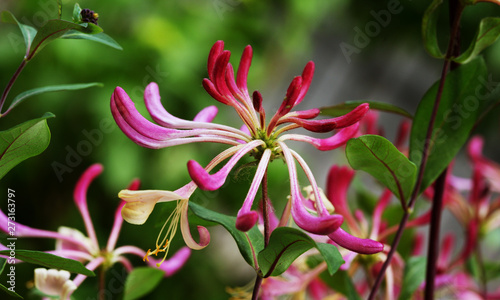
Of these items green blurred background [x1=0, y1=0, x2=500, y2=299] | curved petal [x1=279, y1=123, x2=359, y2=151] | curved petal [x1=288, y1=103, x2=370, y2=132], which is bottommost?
green blurred background [x1=0, y1=0, x2=500, y2=299]

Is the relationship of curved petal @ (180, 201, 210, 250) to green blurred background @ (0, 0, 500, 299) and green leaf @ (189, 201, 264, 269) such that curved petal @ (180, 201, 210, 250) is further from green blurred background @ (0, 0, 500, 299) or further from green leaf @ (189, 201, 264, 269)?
green blurred background @ (0, 0, 500, 299)

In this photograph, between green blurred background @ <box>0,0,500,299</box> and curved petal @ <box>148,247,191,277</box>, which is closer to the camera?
curved petal @ <box>148,247,191,277</box>

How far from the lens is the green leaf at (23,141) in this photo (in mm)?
252

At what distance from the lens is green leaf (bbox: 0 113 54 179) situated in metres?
0.25

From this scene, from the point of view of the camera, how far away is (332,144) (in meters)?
0.27

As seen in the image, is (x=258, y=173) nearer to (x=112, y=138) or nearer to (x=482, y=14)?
(x=112, y=138)

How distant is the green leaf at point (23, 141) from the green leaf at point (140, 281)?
0.12m

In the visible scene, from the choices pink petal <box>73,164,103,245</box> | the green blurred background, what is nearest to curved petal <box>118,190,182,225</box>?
pink petal <box>73,164,103,245</box>

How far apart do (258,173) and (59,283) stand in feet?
0.42

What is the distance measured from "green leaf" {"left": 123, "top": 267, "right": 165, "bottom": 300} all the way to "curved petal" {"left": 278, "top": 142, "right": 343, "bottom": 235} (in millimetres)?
145

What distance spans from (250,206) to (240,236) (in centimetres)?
5

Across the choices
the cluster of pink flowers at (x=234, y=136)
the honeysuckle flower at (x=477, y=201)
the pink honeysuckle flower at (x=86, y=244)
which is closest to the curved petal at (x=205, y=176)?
the cluster of pink flowers at (x=234, y=136)

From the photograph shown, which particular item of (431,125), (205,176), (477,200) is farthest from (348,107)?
(477,200)

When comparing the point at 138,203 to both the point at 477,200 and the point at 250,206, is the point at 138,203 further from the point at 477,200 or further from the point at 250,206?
the point at 477,200
